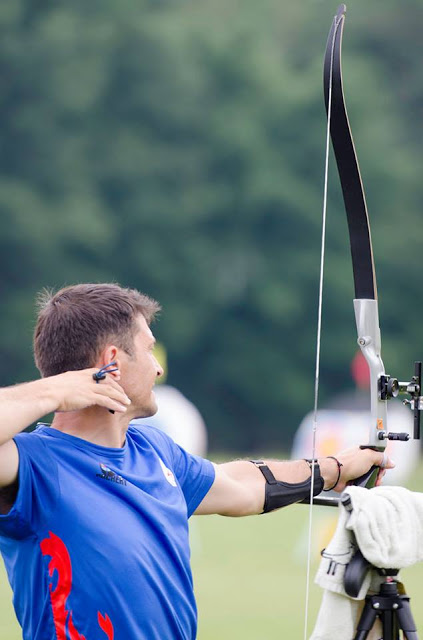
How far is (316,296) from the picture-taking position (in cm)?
1747

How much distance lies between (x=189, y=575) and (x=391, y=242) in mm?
16392

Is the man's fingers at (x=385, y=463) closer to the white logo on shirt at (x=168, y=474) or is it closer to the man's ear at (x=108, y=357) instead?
the white logo on shirt at (x=168, y=474)

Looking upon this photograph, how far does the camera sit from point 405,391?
236cm

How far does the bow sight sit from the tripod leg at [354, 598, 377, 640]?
1.24 feet

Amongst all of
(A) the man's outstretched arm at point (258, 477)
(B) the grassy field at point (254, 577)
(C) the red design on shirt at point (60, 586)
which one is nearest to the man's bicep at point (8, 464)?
(C) the red design on shirt at point (60, 586)

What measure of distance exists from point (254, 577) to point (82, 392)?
6.14 metres

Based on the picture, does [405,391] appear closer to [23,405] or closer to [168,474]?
[168,474]

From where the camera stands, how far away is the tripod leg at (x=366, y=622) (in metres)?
2.02

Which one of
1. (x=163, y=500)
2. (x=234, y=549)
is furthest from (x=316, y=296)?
(x=163, y=500)

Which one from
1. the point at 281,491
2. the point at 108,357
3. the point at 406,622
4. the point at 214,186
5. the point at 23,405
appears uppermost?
the point at 214,186

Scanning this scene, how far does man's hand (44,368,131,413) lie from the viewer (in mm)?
1938

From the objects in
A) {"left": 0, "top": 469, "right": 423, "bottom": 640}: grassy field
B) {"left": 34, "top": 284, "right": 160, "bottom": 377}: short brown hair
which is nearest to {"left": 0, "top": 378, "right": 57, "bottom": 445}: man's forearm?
{"left": 34, "top": 284, "right": 160, "bottom": 377}: short brown hair

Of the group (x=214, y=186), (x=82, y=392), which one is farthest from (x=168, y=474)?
(x=214, y=186)

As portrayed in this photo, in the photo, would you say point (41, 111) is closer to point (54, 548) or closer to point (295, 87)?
point (295, 87)
